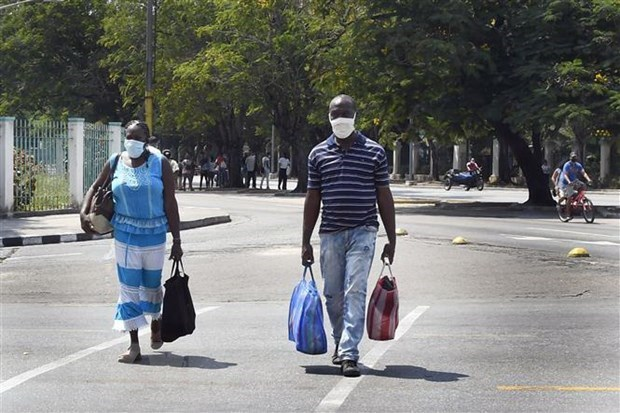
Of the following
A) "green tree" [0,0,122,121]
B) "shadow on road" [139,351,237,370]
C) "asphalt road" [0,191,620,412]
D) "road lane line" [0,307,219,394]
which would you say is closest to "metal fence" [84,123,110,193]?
"asphalt road" [0,191,620,412]

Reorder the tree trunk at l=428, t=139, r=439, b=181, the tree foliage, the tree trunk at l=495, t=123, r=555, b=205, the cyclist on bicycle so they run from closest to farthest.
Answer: the cyclist on bicycle → the tree foliage → the tree trunk at l=495, t=123, r=555, b=205 → the tree trunk at l=428, t=139, r=439, b=181

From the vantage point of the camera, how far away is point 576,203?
→ 29.8 metres

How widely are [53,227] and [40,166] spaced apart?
4872mm

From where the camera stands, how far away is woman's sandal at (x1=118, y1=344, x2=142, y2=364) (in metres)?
8.93

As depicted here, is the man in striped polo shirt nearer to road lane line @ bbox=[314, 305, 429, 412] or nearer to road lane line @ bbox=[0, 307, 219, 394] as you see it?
road lane line @ bbox=[314, 305, 429, 412]

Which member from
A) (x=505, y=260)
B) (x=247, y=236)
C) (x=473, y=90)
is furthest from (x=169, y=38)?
(x=505, y=260)

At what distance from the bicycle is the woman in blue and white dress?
22042mm

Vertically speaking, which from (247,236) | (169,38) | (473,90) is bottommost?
(247,236)

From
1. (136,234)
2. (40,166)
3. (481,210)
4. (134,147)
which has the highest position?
(134,147)

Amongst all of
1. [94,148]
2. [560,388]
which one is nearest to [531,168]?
[94,148]

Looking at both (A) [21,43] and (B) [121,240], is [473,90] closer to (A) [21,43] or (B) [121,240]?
(B) [121,240]

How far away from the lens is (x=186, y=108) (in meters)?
55.2

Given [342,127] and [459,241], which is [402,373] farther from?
[459,241]

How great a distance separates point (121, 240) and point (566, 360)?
143 inches
